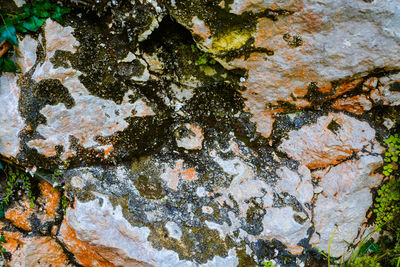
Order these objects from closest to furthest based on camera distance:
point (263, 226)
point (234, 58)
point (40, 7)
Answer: point (40, 7)
point (234, 58)
point (263, 226)

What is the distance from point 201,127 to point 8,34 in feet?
4.73

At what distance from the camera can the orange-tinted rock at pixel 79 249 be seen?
2088 millimetres

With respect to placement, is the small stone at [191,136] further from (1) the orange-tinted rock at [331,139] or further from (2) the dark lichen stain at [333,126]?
(2) the dark lichen stain at [333,126]

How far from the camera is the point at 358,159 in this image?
2.14 m

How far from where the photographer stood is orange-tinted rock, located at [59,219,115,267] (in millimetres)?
2088

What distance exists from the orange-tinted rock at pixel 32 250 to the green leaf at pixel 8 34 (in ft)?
4.92

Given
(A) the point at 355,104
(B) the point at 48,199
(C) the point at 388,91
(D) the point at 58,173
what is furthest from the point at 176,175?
(C) the point at 388,91

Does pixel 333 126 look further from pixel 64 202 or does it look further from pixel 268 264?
pixel 64 202

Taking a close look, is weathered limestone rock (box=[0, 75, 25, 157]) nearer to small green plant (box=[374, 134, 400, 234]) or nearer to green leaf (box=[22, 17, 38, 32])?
green leaf (box=[22, 17, 38, 32])

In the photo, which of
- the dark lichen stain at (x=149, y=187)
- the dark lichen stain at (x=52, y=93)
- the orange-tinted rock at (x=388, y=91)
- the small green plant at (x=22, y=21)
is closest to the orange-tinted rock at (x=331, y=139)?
the orange-tinted rock at (x=388, y=91)

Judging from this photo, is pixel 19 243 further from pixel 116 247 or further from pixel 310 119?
pixel 310 119

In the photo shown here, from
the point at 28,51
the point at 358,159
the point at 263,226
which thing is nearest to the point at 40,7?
the point at 28,51

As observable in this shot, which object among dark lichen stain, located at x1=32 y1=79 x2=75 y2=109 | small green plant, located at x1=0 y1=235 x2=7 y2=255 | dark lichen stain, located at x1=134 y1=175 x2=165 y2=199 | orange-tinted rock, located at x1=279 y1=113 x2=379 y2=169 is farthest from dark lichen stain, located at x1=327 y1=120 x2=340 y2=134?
small green plant, located at x1=0 y1=235 x2=7 y2=255

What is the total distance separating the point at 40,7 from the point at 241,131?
1652mm
